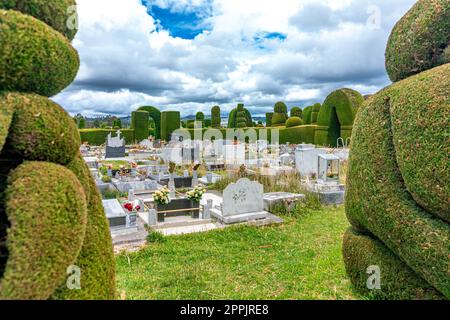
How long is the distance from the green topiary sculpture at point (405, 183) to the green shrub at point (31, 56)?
3335 millimetres

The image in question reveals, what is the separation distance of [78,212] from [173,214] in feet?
19.7

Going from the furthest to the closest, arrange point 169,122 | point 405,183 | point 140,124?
point 140,124 < point 169,122 < point 405,183

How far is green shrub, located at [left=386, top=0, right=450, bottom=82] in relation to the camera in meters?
3.49

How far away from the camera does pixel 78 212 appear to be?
2.37 metres

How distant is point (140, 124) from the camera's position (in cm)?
3150

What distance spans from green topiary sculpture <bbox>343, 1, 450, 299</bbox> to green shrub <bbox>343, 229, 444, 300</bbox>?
0.01 m

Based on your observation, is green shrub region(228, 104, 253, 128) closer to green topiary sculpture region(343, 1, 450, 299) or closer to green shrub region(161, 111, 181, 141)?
green shrub region(161, 111, 181, 141)

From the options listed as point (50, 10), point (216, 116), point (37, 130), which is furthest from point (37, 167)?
point (216, 116)

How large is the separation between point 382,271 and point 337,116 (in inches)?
764

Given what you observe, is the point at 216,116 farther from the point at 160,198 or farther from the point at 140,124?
the point at 160,198

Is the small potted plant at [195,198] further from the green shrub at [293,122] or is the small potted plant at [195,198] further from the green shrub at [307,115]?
the green shrub at [307,115]

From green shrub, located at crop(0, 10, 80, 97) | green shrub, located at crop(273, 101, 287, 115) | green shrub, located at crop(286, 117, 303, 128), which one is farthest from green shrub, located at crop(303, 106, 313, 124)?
green shrub, located at crop(0, 10, 80, 97)

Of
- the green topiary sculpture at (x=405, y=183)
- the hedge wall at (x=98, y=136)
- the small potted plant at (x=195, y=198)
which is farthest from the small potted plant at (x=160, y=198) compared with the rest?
the hedge wall at (x=98, y=136)
